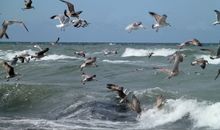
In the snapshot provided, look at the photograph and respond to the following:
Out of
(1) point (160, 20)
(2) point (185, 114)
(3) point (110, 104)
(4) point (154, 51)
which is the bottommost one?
(2) point (185, 114)

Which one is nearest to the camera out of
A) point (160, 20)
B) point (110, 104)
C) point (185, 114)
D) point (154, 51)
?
point (160, 20)

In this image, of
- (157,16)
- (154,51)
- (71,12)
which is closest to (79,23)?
(71,12)

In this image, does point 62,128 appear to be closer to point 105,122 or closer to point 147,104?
point 105,122

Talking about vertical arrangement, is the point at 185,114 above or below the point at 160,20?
below

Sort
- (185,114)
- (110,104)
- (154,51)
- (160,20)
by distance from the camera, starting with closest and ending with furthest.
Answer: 1. (160,20)
2. (185,114)
3. (110,104)
4. (154,51)

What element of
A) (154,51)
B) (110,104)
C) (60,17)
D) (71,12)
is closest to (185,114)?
(110,104)

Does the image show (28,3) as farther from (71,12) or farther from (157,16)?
(157,16)

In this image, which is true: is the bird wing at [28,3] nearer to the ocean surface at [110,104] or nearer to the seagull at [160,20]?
the seagull at [160,20]

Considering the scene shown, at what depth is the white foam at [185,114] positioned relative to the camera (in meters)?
17.9

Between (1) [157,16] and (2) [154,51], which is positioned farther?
(2) [154,51]

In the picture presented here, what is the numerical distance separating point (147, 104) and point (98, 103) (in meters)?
1.83

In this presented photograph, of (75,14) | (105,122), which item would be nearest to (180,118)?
(105,122)

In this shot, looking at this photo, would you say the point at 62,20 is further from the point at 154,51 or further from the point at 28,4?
the point at 154,51

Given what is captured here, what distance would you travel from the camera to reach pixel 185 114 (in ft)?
63.6
